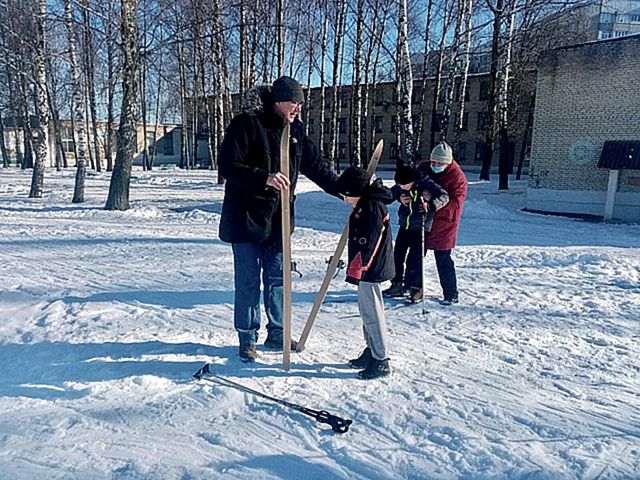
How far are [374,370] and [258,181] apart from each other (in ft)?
4.93

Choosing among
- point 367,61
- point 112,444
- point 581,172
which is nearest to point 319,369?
point 112,444

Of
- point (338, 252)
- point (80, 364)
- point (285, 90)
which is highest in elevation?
point (285, 90)

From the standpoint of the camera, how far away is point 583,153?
608 inches

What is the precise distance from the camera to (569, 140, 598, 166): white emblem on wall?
50.1 feet

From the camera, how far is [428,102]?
44.2 m

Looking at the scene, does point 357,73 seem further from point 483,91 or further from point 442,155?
point 483,91

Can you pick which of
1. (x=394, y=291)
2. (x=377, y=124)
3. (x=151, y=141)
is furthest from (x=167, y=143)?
(x=394, y=291)

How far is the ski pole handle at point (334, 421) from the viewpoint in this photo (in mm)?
2652

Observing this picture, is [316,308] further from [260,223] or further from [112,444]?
[112,444]

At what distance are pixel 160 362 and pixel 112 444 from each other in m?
0.96

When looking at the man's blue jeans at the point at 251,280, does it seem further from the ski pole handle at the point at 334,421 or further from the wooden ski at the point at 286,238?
the ski pole handle at the point at 334,421

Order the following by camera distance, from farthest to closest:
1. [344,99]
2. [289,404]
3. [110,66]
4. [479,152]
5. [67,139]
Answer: [67,139] < [344,99] < [479,152] < [110,66] < [289,404]

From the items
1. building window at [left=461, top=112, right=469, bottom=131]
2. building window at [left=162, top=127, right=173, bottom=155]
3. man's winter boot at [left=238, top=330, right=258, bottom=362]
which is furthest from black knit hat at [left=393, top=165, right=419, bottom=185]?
building window at [left=162, top=127, right=173, bottom=155]

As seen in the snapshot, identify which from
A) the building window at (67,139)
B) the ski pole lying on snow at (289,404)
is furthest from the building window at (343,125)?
the ski pole lying on snow at (289,404)
